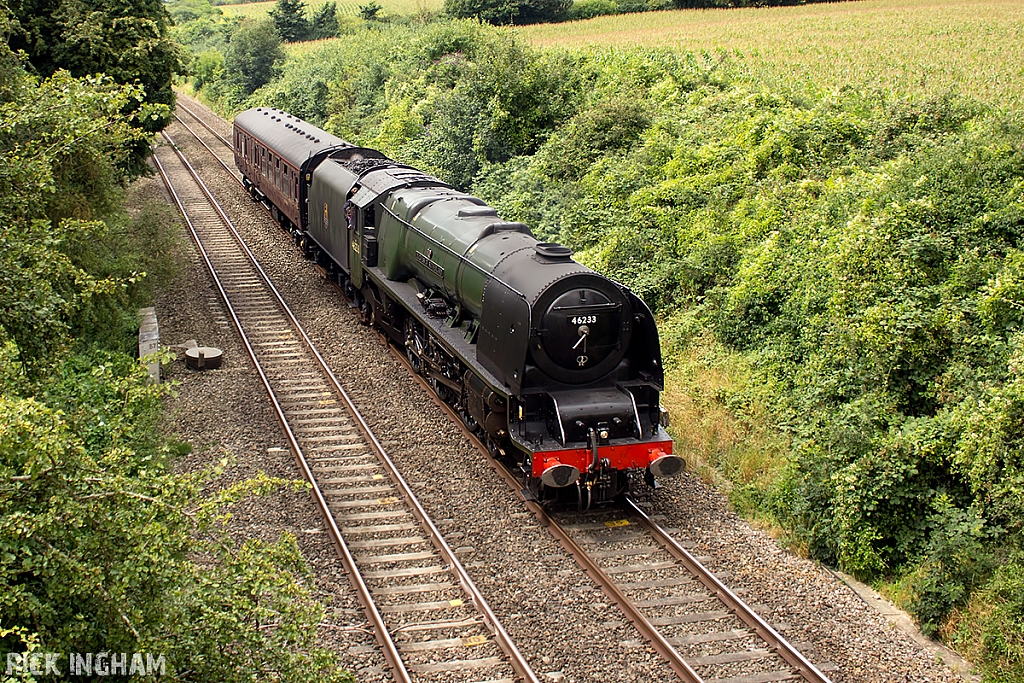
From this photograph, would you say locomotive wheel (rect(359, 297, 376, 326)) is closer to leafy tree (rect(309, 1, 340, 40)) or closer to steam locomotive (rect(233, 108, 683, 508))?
steam locomotive (rect(233, 108, 683, 508))

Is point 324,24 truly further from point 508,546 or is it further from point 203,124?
point 508,546

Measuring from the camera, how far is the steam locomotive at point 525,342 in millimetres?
11836

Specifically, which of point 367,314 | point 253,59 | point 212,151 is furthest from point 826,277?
point 253,59

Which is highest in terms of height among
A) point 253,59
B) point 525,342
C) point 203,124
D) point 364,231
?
point 253,59

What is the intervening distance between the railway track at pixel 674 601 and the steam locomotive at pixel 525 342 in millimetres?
552

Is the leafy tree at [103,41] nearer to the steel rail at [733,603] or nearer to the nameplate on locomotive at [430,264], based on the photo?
the nameplate on locomotive at [430,264]

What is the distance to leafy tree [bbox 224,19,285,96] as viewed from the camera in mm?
54438

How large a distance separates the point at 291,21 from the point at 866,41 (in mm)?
44805

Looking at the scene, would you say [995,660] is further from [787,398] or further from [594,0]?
[594,0]

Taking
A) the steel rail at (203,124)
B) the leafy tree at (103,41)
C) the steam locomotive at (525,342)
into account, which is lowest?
the steam locomotive at (525,342)

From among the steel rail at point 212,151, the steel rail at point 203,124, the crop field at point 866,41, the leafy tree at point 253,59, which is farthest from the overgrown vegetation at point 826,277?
the leafy tree at point 253,59

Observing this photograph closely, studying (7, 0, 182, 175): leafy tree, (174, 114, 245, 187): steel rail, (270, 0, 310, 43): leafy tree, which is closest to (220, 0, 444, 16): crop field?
(270, 0, 310, 43): leafy tree

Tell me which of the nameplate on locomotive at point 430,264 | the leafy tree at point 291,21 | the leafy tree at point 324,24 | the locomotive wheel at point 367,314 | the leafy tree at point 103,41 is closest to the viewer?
the nameplate on locomotive at point 430,264

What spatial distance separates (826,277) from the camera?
47.9ft
